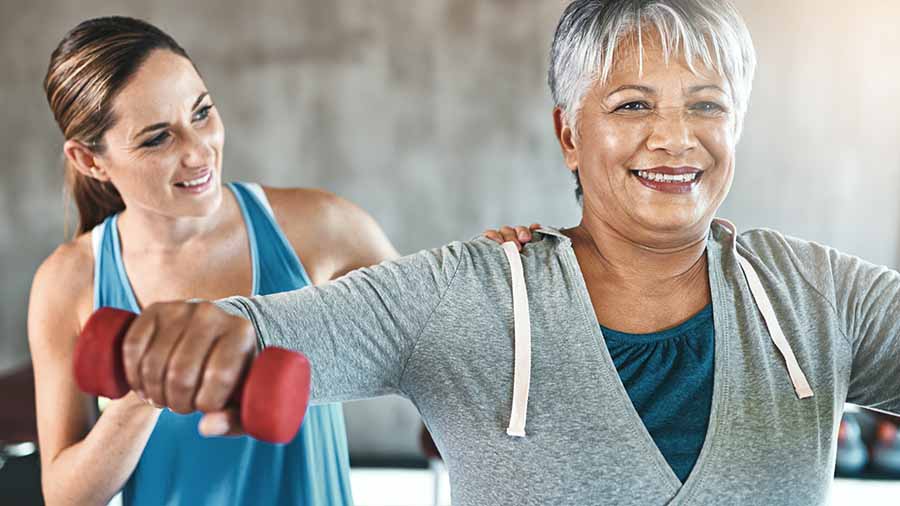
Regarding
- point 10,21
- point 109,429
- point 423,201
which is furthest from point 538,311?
point 10,21

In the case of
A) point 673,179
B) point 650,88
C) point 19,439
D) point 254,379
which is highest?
point 650,88

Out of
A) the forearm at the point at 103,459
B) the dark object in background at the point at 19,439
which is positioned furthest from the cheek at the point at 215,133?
the dark object in background at the point at 19,439

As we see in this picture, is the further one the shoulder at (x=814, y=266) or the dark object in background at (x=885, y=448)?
the dark object in background at (x=885, y=448)

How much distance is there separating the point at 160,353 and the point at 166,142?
1057 millimetres

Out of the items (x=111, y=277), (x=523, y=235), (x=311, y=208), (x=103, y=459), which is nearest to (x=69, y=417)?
(x=103, y=459)

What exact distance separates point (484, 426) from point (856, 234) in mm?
3499

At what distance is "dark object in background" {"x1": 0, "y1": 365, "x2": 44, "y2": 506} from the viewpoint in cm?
279

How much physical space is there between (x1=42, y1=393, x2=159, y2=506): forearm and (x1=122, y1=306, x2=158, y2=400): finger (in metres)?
0.72

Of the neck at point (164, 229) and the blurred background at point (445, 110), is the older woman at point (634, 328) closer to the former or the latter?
the neck at point (164, 229)

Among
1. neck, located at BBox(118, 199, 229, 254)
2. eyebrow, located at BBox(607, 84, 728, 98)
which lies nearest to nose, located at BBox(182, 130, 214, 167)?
neck, located at BBox(118, 199, 229, 254)

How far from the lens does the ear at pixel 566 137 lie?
133 cm

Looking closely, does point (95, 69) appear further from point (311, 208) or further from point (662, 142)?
point (662, 142)

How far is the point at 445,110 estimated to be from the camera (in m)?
4.09

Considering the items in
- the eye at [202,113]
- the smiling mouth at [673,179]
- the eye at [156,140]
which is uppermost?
the eye at [202,113]
